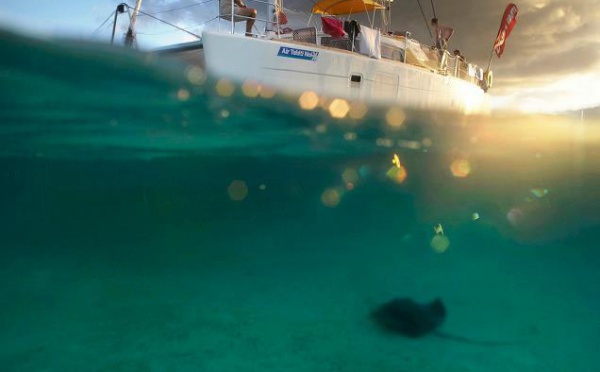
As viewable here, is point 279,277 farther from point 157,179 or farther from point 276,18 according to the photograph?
point 276,18

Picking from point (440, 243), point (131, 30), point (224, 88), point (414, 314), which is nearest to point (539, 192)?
point (440, 243)

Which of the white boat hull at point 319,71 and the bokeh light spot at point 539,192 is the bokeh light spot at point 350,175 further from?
the bokeh light spot at point 539,192

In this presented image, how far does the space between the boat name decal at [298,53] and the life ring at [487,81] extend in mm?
17337

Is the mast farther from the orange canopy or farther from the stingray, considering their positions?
the orange canopy

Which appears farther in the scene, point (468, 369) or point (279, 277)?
point (279, 277)

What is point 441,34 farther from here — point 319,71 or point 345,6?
point 319,71

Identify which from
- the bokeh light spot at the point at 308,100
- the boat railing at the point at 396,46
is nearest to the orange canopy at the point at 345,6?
the boat railing at the point at 396,46

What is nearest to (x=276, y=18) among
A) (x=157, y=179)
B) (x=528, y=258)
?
(x=157, y=179)

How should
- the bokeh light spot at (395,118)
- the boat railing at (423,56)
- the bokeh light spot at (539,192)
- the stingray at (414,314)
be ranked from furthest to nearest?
1. the bokeh light spot at (539,192)
2. the boat railing at (423,56)
3. the bokeh light spot at (395,118)
4. the stingray at (414,314)

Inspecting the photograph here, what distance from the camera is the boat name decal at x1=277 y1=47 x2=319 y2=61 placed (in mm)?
12086

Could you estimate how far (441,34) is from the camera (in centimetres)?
2123

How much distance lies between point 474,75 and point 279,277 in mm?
18552

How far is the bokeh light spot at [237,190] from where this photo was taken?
743 inches

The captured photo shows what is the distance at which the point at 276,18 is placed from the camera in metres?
13.0
